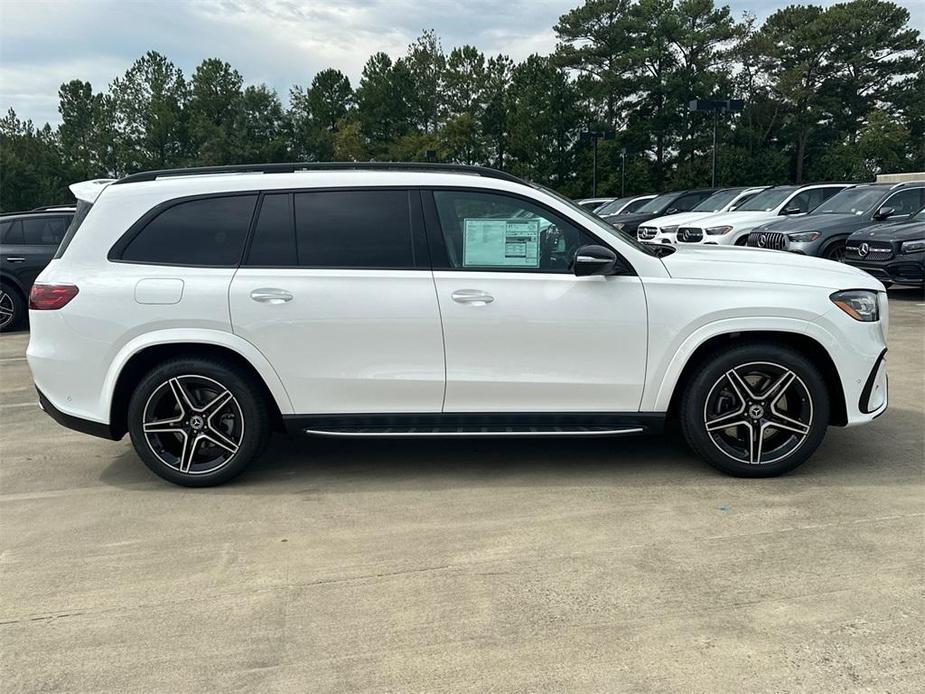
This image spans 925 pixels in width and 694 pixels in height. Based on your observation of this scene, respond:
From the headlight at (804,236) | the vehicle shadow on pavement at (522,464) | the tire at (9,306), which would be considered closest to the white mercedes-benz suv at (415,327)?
the vehicle shadow on pavement at (522,464)

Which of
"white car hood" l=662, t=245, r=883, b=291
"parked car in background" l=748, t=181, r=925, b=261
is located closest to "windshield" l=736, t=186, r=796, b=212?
"parked car in background" l=748, t=181, r=925, b=261

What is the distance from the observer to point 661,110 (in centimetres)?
4981

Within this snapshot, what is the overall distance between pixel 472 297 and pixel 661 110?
164 ft

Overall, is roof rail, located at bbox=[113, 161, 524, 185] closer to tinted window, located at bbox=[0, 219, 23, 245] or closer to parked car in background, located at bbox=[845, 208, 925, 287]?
tinted window, located at bbox=[0, 219, 23, 245]

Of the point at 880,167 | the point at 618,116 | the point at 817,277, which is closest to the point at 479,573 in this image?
the point at 817,277

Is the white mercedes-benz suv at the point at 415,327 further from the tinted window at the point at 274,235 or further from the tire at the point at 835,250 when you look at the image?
the tire at the point at 835,250

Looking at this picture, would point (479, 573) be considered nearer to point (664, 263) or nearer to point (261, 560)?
point (261, 560)

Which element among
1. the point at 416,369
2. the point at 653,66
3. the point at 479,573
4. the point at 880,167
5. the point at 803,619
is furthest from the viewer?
the point at 653,66

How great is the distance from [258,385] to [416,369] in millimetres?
891

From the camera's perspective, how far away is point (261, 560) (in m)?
3.35

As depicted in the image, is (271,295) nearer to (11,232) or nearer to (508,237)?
(508,237)

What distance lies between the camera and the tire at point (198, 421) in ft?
13.4

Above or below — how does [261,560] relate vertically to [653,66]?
below

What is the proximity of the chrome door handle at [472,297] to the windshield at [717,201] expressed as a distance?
42.9 feet
